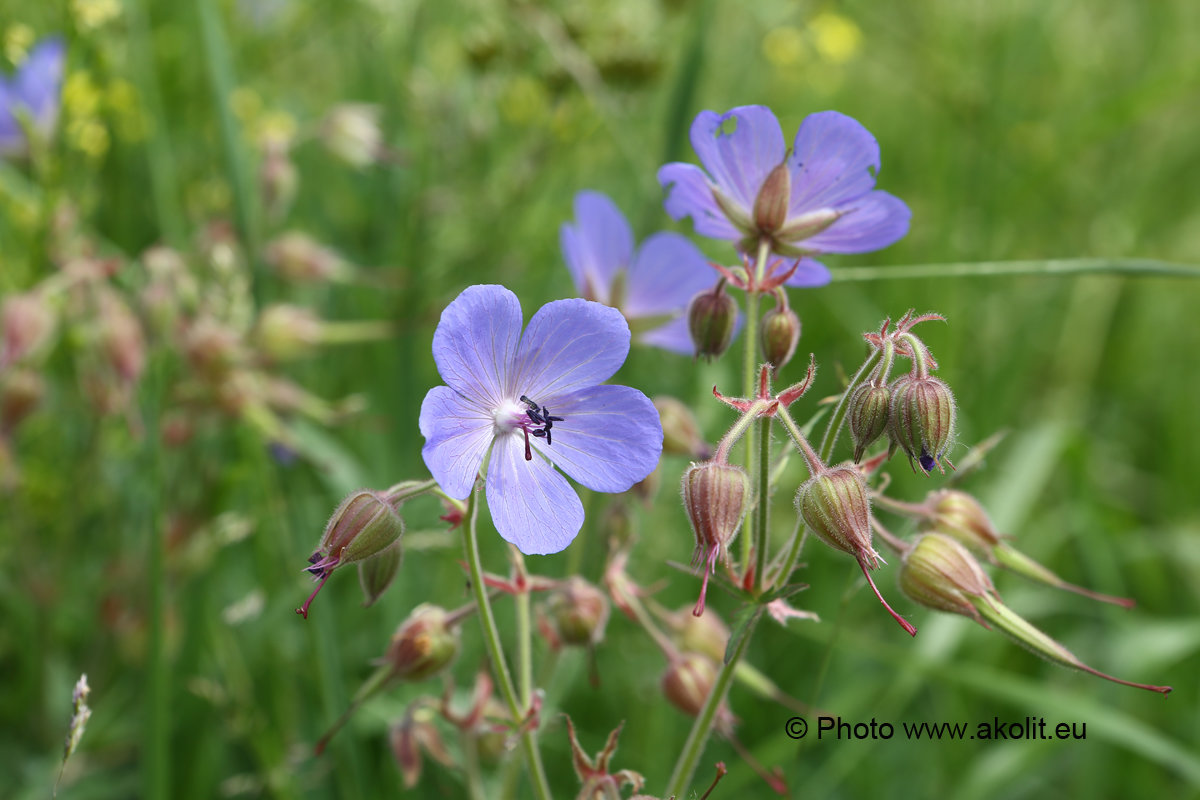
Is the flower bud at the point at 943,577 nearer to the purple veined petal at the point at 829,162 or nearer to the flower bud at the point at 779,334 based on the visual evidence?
the flower bud at the point at 779,334

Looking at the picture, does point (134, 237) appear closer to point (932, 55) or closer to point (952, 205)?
point (952, 205)

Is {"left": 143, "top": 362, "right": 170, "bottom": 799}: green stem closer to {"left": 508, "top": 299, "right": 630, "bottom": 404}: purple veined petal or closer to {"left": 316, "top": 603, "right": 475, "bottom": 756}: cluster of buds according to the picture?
{"left": 316, "top": 603, "right": 475, "bottom": 756}: cluster of buds

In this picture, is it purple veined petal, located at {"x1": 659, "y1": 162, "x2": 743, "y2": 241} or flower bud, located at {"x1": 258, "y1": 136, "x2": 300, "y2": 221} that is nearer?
purple veined petal, located at {"x1": 659, "y1": 162, "x2": 743, "y2": 241}

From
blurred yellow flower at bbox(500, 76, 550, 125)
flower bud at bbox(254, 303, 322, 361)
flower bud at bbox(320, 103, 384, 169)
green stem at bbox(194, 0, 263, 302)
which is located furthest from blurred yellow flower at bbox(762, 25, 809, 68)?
flower bud at bbox(254, 303, 322, 361)

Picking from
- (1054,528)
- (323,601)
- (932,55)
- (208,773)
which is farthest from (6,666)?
(932,55)

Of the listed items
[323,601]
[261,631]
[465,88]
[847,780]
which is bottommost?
[847,780]

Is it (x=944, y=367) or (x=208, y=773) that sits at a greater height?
(x=944, y=367)
